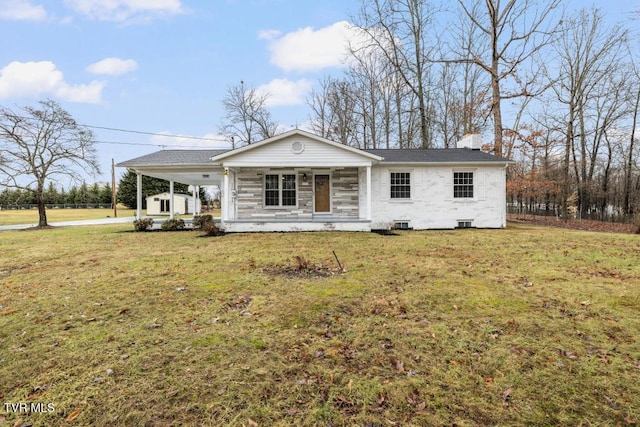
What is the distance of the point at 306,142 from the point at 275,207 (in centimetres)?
347

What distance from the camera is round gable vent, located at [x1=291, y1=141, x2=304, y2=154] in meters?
13.6

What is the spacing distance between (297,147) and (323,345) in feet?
36.7

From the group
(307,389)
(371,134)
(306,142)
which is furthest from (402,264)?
(371,134)

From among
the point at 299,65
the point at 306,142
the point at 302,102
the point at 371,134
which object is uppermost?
the point at 299,65

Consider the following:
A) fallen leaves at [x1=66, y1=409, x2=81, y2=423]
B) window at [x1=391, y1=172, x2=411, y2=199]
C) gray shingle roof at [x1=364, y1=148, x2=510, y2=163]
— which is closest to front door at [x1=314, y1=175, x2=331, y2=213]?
gray shingle roof at [x1=364, y1=148, x2=510, y2=163]

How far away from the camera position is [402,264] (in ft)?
23.6

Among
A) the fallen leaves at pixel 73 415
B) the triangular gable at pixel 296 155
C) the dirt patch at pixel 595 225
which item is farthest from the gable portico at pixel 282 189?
the dirt patch at pixel 595 225

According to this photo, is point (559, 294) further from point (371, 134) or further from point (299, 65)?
point (299, 65)

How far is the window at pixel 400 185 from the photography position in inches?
590

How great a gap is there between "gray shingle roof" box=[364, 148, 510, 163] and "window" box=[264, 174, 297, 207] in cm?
447

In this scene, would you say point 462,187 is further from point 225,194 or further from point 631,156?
point 631,156

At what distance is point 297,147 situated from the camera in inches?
538

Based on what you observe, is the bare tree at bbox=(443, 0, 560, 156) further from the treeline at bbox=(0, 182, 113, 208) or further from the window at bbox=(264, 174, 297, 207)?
the treeline at bbox=(0, 182, 113, 208)

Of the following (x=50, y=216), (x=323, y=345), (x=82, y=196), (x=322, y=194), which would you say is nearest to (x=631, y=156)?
(x=322, y=194)
